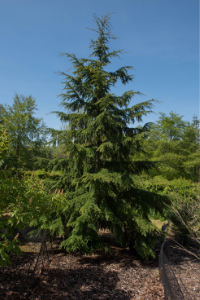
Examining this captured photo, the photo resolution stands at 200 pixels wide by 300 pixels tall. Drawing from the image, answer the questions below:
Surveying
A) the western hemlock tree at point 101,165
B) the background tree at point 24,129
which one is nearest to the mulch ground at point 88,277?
the western hemlock tree at point 101,165

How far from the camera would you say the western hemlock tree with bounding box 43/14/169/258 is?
554 centimetres

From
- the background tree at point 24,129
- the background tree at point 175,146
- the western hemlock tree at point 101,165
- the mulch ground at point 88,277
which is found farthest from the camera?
the background tree at point 175,146

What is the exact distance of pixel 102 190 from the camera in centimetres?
578

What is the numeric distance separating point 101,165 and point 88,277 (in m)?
3.64

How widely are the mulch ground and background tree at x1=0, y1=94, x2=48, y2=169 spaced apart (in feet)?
31.4

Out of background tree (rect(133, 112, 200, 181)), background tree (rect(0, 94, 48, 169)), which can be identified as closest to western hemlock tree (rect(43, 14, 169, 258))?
background tree (rect(0, 94, 48, 169))

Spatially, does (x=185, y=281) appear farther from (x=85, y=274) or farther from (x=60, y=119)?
(x=60, y=119)

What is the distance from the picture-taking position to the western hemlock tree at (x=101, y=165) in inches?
218

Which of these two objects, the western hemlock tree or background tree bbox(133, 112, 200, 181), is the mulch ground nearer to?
the western hemlock tree

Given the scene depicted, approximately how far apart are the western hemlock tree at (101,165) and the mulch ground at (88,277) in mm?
556

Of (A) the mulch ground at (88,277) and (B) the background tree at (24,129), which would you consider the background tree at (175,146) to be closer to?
(B) the background tree at (24,129)

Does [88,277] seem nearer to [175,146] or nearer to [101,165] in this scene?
[101,165]

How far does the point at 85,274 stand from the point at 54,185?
2887 mm

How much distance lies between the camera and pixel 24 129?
15.0m
